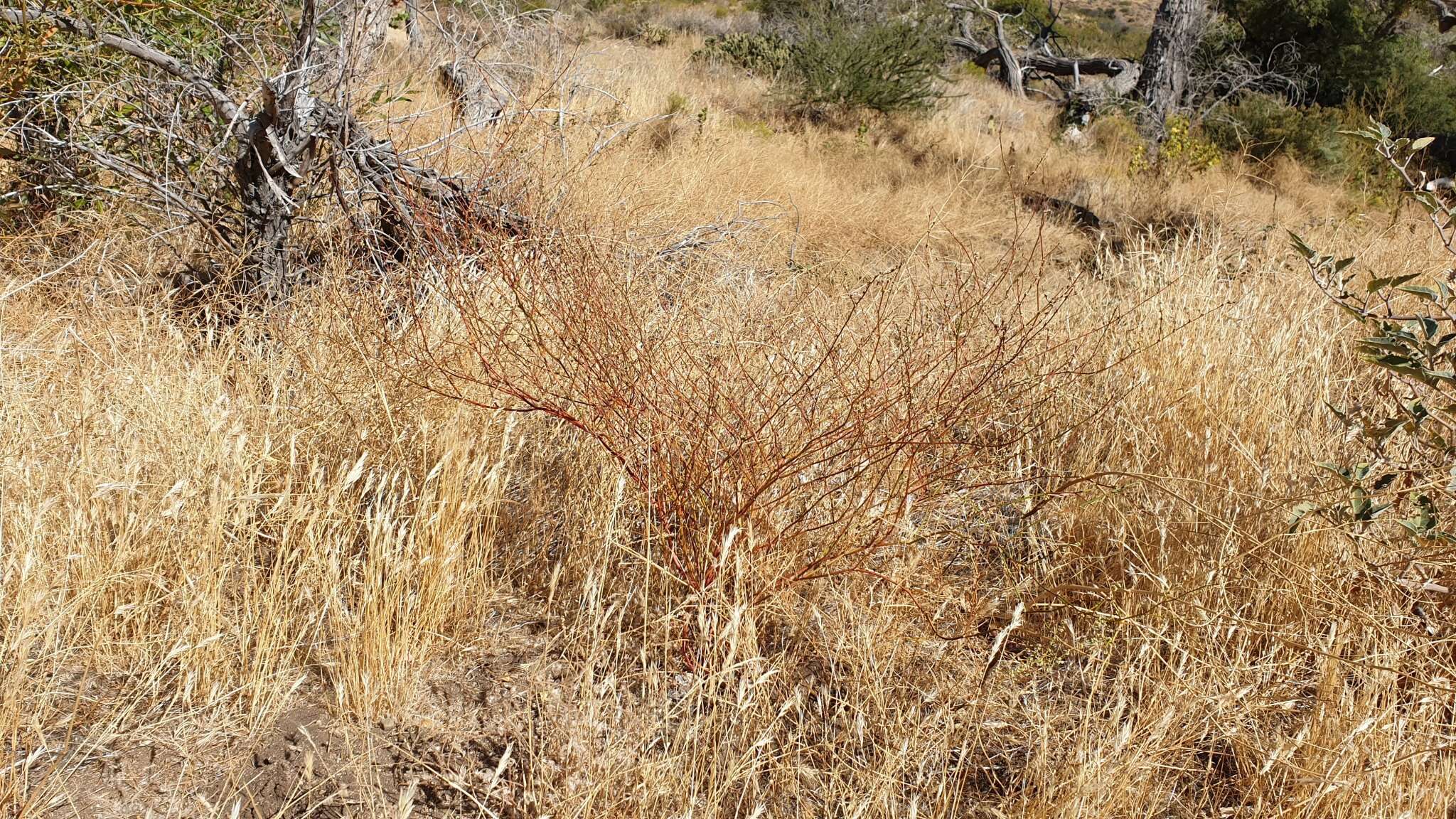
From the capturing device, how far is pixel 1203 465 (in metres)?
2.52

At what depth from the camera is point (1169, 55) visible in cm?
990

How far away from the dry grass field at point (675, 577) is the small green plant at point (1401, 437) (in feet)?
0.41

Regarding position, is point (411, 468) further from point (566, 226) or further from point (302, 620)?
point (566, 226)

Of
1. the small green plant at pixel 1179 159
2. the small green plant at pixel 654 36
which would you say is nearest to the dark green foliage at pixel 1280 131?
the small green plant at pixel 1179 159

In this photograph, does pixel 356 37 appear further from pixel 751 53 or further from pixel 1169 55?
pixel 1169 55

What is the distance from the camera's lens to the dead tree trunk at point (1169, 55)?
9.71m

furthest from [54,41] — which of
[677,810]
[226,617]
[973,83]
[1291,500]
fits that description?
[973,83]

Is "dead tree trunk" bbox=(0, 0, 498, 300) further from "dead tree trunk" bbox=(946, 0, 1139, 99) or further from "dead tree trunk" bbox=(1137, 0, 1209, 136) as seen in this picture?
"dead tree trunk" bbox=(946, 0, 1139, 99)

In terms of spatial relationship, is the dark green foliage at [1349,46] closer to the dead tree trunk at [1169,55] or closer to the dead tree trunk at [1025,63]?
the dead tree trunk at [1025,63]

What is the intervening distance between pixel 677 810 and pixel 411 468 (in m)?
1.15

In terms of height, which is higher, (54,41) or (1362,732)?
(54,41)

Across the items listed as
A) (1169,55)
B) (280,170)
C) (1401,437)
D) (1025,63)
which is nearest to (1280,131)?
(1169,55)

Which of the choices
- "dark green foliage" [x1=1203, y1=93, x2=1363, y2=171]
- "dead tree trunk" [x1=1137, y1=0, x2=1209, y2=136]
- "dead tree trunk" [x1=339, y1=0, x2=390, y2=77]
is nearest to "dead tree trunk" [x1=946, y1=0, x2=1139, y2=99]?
"dead tree trunk" [x1=1137, y1=0, x2=1209, y2=136]

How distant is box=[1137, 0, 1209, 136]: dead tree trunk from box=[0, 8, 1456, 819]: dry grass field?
758 centimetres
